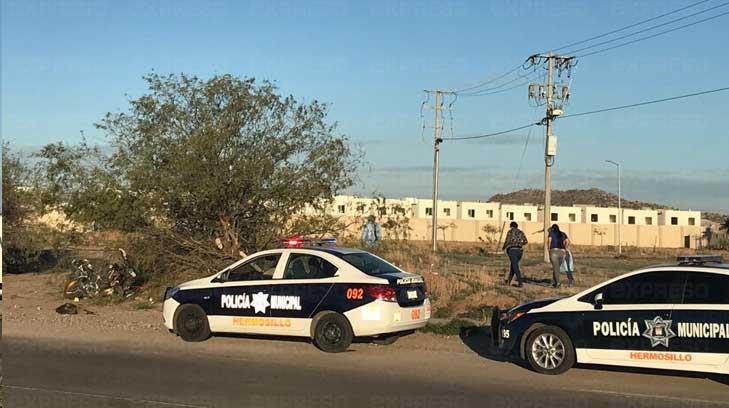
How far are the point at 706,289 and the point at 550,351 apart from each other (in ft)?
6.94

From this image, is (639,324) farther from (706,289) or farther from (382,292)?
(382,292)

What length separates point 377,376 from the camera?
10.1m

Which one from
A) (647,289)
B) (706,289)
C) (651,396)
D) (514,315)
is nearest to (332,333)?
(514,315)

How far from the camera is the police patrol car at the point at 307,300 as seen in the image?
11719 millimetres

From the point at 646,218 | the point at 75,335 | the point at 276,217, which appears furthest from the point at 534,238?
the point at 75,335

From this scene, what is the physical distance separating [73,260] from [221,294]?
8.27m

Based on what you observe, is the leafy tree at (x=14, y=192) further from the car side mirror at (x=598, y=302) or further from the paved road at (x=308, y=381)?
the car side mirror at (x=598, y=302)

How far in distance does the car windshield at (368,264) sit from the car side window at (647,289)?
3.58 metres

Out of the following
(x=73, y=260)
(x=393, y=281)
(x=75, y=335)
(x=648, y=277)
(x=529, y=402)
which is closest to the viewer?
(x=529, y=402)

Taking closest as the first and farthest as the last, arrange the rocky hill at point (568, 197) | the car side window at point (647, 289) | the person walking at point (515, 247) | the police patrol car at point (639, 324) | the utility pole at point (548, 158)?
the police patrol car at point (639, 324)
the car side window at point (647, 289)
the person walking at point (515, 247)
the utility pole at point (548, 158)
the rocky hill at point (568, 197)

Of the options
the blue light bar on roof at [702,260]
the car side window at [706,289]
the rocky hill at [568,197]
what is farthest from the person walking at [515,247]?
the rocky hill at [568,197]

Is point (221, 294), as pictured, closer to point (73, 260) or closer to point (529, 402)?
point (529, 402)

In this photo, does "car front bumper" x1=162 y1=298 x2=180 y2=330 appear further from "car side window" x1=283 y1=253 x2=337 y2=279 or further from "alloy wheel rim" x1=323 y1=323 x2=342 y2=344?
"alloy wheel rim" x1=323 y1=323 x2=342 y2=344

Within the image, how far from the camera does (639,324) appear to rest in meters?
9.62
